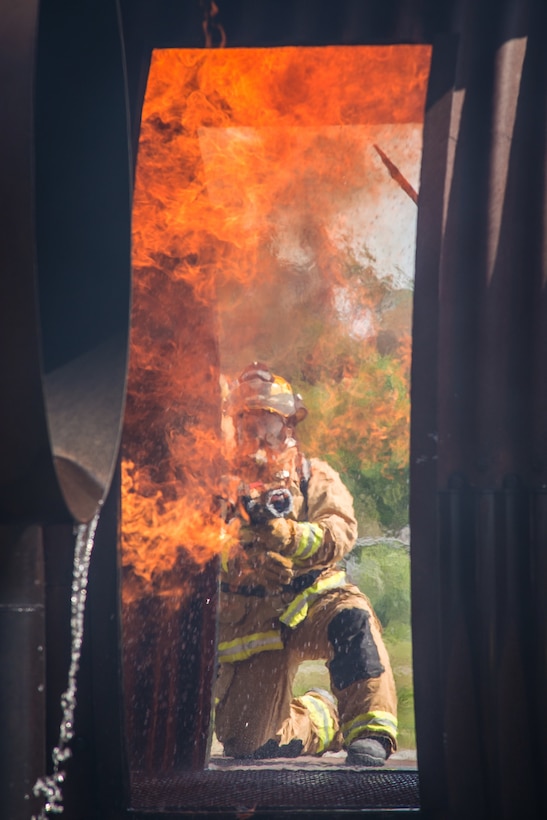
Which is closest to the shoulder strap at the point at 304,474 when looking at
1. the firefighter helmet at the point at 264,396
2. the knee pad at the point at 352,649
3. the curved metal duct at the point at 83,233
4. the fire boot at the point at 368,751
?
the firefighter helmet at the point at 264,396

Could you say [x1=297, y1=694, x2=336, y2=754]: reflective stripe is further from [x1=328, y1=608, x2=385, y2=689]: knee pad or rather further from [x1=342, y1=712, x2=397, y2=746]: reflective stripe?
[x1=342, y1=712, x2=397, y2=746]: reflective stripe

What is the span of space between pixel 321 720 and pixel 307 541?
106 cm

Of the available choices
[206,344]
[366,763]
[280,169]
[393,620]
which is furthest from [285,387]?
[393,620]

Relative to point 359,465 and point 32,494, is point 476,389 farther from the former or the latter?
point 359,465

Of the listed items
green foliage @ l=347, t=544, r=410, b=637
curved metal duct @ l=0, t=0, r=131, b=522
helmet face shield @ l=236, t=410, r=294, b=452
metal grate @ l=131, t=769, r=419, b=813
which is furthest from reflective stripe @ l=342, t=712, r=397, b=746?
Result: green foliage @ l=347, t=544, r=410, b=637

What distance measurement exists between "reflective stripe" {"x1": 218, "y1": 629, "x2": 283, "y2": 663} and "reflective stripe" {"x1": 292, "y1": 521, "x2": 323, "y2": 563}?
51 centimetres

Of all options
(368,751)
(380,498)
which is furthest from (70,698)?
(380,498)

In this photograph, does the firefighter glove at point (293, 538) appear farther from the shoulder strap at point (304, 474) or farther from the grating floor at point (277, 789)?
the grating floor at point (277, 789)

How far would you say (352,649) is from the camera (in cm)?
467

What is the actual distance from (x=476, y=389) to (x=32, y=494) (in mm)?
2002

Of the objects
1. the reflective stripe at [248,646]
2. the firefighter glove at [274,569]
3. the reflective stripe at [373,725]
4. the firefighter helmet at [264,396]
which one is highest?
the firefighter helmet at [264,396]

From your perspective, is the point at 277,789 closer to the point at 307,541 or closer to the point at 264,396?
the point at 307,541

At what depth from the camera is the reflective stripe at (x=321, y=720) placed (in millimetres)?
4859

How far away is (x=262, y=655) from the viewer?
16.1 ft
